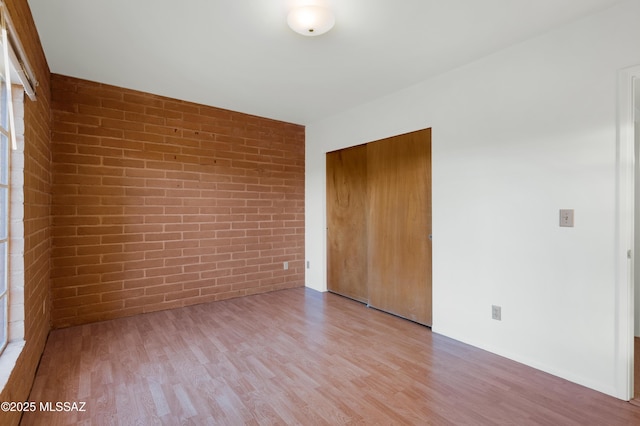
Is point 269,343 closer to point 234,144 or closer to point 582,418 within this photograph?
point 582,418

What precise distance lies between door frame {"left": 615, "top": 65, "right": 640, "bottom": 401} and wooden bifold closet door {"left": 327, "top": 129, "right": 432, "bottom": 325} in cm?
142

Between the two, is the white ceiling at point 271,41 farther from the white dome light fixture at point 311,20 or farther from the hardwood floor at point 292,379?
the hardwood floor at point 292,379

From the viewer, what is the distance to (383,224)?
3646 mm

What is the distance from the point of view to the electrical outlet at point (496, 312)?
2564 millimetres

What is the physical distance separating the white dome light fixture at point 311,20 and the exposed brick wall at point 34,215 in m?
1.53

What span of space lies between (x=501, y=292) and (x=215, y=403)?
2.33 m

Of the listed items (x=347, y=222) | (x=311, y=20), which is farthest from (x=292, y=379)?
(x=311, y=20)

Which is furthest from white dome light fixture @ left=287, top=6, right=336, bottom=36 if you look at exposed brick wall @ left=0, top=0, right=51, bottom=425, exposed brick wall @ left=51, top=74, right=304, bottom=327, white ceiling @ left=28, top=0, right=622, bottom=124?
exposed brick wall @ left=51, top=74, right=304, bottom=327

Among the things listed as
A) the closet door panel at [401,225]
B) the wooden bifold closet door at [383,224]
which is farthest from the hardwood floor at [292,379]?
the wooden bifold closet door at [383,224]

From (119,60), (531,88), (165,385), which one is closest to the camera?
(165,385)

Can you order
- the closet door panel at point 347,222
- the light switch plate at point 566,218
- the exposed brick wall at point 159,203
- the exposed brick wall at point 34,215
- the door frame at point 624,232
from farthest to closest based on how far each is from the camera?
1. the closet door panel at point 347,222
2. the exposed brick wall at point 159,203
3. the light switch plate at point 566,218
4. the door frame at point 624,232
5. the exposed brick wall at point 34,215

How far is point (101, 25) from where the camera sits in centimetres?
222

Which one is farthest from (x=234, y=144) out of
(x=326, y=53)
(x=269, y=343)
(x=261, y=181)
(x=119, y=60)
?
(x=269, y=343)

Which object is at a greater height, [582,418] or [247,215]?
[247,215]
